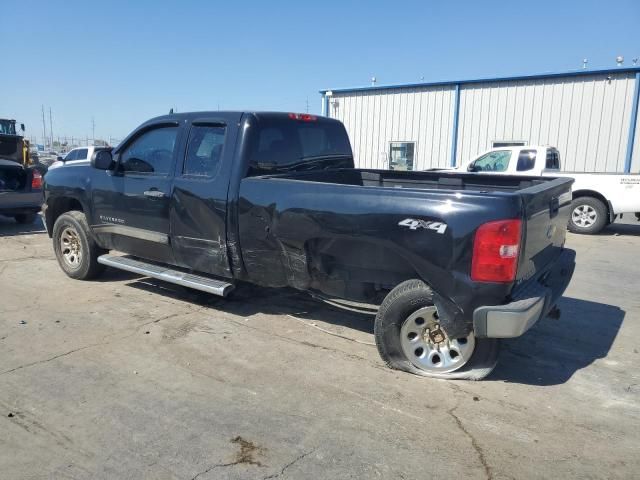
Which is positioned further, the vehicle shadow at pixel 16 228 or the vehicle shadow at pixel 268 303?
the vehicle shadow at pixel 16 228

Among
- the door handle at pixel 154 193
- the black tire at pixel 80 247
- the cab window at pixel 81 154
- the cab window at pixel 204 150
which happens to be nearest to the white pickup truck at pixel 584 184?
the cab window at pixel 204 150

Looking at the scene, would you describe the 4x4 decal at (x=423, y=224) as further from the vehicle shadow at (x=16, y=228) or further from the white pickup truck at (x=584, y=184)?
the vehicle shadow at (x=16, y=228)

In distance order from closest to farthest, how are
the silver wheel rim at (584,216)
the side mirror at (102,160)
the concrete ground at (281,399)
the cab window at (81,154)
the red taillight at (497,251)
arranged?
the concrete ground at (281,399), the red taillight at (497,251), the side mirror at (102,160), the silver wheel rim at (584,216), the cab window at (81,154)

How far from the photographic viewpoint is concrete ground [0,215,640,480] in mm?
2812

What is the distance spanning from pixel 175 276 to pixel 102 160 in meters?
1.59

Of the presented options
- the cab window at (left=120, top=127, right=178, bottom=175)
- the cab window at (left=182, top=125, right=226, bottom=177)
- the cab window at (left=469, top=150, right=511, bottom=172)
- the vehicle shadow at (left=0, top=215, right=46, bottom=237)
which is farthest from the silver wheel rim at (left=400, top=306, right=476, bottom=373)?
the cab window at (left=469, top=150, right=511, bottom=172)

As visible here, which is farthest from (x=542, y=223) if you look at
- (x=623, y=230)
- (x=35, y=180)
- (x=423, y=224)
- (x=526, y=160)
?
(x=623, y=230)

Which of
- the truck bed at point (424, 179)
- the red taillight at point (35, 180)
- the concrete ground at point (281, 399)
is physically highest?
the truck bed at point (424, 179)

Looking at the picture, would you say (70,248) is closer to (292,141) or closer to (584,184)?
(292,141)

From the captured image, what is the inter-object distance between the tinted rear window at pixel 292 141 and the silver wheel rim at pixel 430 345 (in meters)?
2.03

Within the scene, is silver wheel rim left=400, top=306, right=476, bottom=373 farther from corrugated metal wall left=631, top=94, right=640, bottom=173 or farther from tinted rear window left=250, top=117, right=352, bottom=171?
corrugated metal wall left=631, top=94, right=640, bottom=173

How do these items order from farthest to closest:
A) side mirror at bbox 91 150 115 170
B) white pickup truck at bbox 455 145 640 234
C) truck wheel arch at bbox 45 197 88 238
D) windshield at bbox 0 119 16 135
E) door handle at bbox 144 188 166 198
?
windshield at bbox 0 119 16 135 < white pickup truck at bbox 455 145 640 234 < truck wheel arch at bbox 45 197 88 238 < side mirror at bbox 91 150 115 170 < door handle at bbox 144 188 166 198

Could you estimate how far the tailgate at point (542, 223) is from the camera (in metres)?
3.47

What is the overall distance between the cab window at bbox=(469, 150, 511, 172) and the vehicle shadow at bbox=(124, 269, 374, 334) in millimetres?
8083
